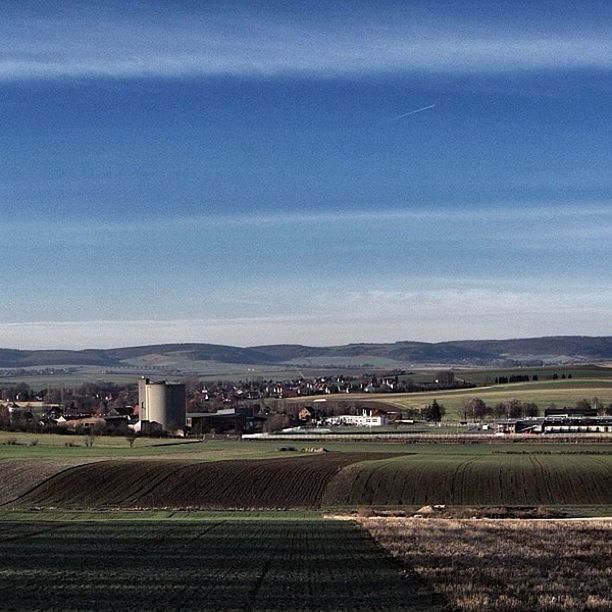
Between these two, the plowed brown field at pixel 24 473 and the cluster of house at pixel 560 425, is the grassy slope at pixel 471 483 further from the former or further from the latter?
the cluster of house at pixel 560 425

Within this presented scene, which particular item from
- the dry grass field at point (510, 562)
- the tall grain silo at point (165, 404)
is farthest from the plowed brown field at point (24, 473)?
the tall grain silo at point (165, 404)

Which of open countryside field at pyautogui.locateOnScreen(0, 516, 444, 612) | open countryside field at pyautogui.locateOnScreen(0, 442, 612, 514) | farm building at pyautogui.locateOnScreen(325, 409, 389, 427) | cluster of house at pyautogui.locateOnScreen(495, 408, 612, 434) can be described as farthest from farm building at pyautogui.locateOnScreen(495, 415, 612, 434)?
open countryside field at pyautogui.locateOnScreen(0, 516, 444, 612)

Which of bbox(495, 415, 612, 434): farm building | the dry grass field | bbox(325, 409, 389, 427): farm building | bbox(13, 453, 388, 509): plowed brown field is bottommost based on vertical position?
bbox(325, 409, 389, 427): farm building

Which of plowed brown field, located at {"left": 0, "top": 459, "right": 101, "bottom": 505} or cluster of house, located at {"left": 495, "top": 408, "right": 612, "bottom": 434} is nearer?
plowed brown field, located at {"left": 0, "top": 459, "right": 101, "bottom": 505}

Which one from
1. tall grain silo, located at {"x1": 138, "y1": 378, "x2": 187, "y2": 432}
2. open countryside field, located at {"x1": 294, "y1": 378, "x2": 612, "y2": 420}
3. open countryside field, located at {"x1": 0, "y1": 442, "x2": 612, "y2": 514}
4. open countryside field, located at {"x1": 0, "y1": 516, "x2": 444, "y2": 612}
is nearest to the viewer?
open countryside field, located at {"x1": 0, "y1": 516, "x2": 444, "y2": 612}

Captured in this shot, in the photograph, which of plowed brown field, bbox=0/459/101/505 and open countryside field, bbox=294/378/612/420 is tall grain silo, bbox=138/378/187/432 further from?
plowed brown field, bbox=0/459/101/505

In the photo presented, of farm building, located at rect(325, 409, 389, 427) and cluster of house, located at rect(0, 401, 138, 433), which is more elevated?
cluster of house, located at rect(0, 401, 138, 433)

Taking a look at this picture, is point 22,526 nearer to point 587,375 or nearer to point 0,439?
point 0,439
